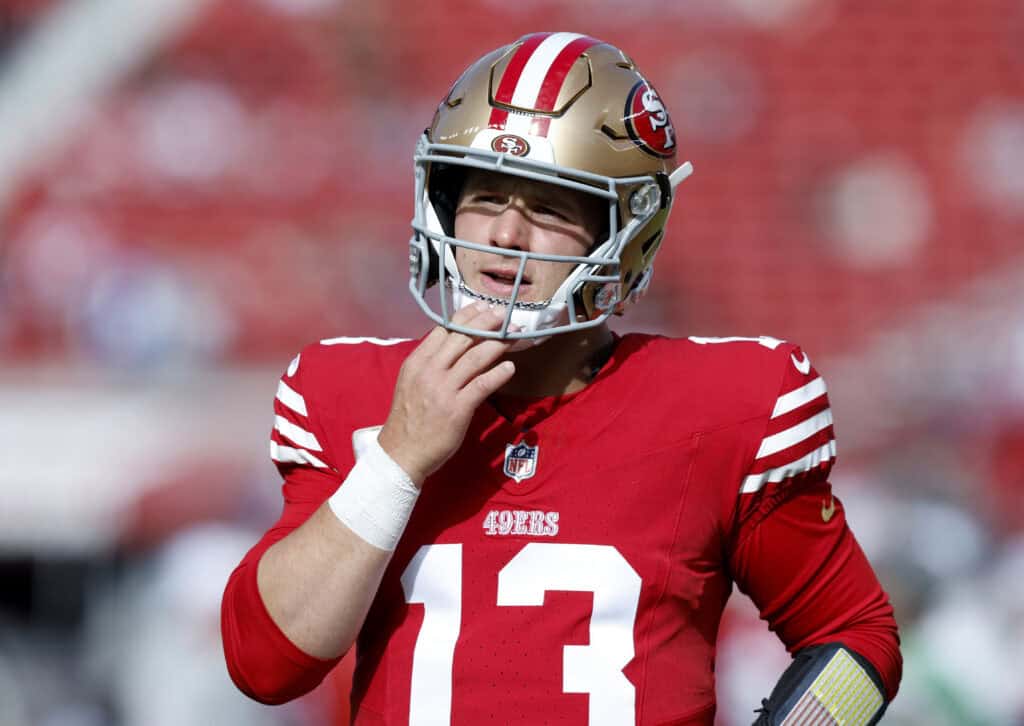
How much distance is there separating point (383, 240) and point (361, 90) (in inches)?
23.2

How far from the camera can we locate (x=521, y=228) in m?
1.33

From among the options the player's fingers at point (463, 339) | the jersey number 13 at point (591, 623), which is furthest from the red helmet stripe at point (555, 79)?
the jersey number 13 at point (591, 623)

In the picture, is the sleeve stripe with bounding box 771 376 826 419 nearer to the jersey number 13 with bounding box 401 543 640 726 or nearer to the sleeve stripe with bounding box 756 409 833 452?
the sleeve stripe with bounding box 756 409 833 452

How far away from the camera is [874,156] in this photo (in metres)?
4.52

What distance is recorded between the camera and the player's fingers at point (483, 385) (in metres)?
1.25

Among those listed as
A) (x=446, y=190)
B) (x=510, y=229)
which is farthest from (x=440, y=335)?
(x=446, y=190)

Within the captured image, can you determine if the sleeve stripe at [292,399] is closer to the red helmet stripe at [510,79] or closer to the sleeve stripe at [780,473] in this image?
the red helmet stripe at [510,79]

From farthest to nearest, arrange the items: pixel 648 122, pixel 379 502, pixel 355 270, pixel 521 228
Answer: pixel 355 270 < pixel 648 122 < pixel 521 228 < pixel 379 502

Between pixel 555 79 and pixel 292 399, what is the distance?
1.48 ft

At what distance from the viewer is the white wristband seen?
122 centimetres

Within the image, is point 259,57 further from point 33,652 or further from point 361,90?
point 33,652

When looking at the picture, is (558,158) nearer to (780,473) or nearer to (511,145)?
(511,145)

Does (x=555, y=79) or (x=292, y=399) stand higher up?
(x=555, y=79)

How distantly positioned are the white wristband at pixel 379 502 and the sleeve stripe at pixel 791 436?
0.37 metres
